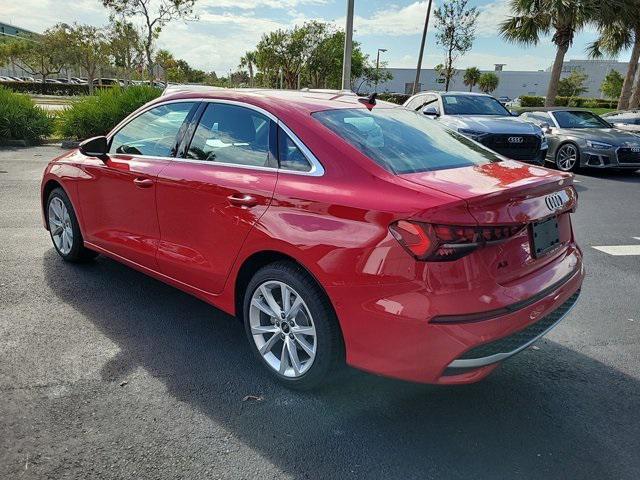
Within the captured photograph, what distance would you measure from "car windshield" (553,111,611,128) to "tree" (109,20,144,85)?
2199 cm

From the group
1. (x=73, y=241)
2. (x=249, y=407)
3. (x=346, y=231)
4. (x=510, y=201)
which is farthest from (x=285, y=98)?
(x=73, y=241)

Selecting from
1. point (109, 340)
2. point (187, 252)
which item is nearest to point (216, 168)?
point (187, 252)

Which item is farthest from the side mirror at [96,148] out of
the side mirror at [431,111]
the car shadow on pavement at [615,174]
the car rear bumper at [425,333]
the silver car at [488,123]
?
the car shadow on pavement at [615,174]

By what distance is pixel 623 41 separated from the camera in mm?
25438

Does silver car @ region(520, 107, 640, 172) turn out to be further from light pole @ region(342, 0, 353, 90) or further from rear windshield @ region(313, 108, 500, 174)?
rear windshield @ region(313, 108, 500, 174)

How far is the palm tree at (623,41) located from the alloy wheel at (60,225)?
2417 cm

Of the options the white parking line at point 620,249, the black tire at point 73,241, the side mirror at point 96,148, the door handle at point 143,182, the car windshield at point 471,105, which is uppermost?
the car windshield at point 471,105

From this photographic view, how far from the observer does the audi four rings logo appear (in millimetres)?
2658

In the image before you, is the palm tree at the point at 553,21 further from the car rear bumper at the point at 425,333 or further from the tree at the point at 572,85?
the tree at the point at 572,85

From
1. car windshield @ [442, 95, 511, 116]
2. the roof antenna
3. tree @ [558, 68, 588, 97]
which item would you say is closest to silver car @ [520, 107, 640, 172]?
car windshield @ [442, 95, 511, 116]

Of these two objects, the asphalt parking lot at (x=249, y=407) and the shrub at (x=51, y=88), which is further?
the shrub at (x=51, y=88)

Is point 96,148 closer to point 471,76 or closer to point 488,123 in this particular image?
point 488,123

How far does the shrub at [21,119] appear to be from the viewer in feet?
43.4

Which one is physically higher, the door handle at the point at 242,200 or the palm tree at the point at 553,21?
the palm tree at the point at 553,21
